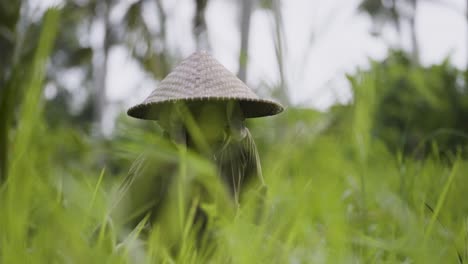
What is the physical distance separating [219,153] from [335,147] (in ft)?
2.52

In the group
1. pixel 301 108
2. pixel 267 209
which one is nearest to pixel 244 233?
pixel 267 209

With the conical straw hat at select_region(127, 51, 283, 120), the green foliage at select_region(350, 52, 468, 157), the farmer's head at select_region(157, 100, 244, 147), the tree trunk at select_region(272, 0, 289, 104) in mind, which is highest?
the tree trunk at select_region(272, 0, 289, 104)

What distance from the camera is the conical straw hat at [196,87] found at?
1242 millimetres

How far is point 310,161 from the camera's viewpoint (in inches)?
29.1

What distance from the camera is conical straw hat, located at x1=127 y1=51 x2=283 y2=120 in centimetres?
124

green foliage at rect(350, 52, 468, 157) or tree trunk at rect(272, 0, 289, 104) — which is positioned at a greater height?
tree trunk at rect(272, 0, 289, 104)

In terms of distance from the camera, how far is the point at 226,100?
1325 mm

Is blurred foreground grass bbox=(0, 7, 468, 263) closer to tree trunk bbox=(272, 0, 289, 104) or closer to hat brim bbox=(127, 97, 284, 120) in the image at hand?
tree trunk bbox=(272, 0, 289, 104)

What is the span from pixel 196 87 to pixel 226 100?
94mm

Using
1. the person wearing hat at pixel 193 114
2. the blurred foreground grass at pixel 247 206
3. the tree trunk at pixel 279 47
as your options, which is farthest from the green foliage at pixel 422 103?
the tree trunk at pixel 279 47

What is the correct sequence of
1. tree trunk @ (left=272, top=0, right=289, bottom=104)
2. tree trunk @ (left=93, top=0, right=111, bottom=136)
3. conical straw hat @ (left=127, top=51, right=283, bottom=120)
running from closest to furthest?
tree trunk @ (left=272, top=0, right=289, bottom=104) → conical straw hat @ (left=127, top=51, right=283, bottom=120) → tree trunk @ (left=93, top=0, right=111, bottom=136)

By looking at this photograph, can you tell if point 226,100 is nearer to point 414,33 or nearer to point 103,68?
point 103,68

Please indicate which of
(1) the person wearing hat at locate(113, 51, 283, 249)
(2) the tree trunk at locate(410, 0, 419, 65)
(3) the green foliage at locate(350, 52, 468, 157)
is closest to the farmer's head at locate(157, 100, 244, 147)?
(1) the person wearing hat at locate(113, 51, 283, 249)

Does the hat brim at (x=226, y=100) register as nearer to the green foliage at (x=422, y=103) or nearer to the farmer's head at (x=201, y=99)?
the farmer's head at (x=201, y=99)
